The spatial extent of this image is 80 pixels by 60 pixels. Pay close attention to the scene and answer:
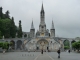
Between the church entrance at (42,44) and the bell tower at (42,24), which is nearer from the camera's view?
the church entrance at (42,44)

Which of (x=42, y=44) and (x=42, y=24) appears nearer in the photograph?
(x=42, y=44)

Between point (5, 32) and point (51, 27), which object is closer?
point (5, 32)

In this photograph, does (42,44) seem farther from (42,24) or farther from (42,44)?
(42,24)

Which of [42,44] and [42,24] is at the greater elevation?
[42,24]

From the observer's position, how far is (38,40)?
318ft

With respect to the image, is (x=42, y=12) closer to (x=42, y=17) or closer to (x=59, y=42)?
(x=42, y=17)

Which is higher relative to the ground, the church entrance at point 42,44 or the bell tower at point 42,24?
the bell tower at point 42,24

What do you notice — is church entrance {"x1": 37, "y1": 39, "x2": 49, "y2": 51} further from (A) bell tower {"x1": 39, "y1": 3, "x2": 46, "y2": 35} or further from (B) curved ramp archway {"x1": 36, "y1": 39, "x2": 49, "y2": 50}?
(A) bell tower {"x1": 39, "y1": 3, "x2": 46, "y2": 35}

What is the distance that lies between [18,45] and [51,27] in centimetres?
2153

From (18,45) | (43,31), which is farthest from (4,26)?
(43,31)

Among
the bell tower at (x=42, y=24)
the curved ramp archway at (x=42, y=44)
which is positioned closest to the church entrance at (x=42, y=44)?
the curved ramp archway at (x=42, y=44)

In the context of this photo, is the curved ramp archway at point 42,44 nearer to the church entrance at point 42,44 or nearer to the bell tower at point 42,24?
the church entrance at point 42,44

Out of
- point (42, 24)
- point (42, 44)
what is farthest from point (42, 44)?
point (42, 24)

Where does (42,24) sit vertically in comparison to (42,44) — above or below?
above
